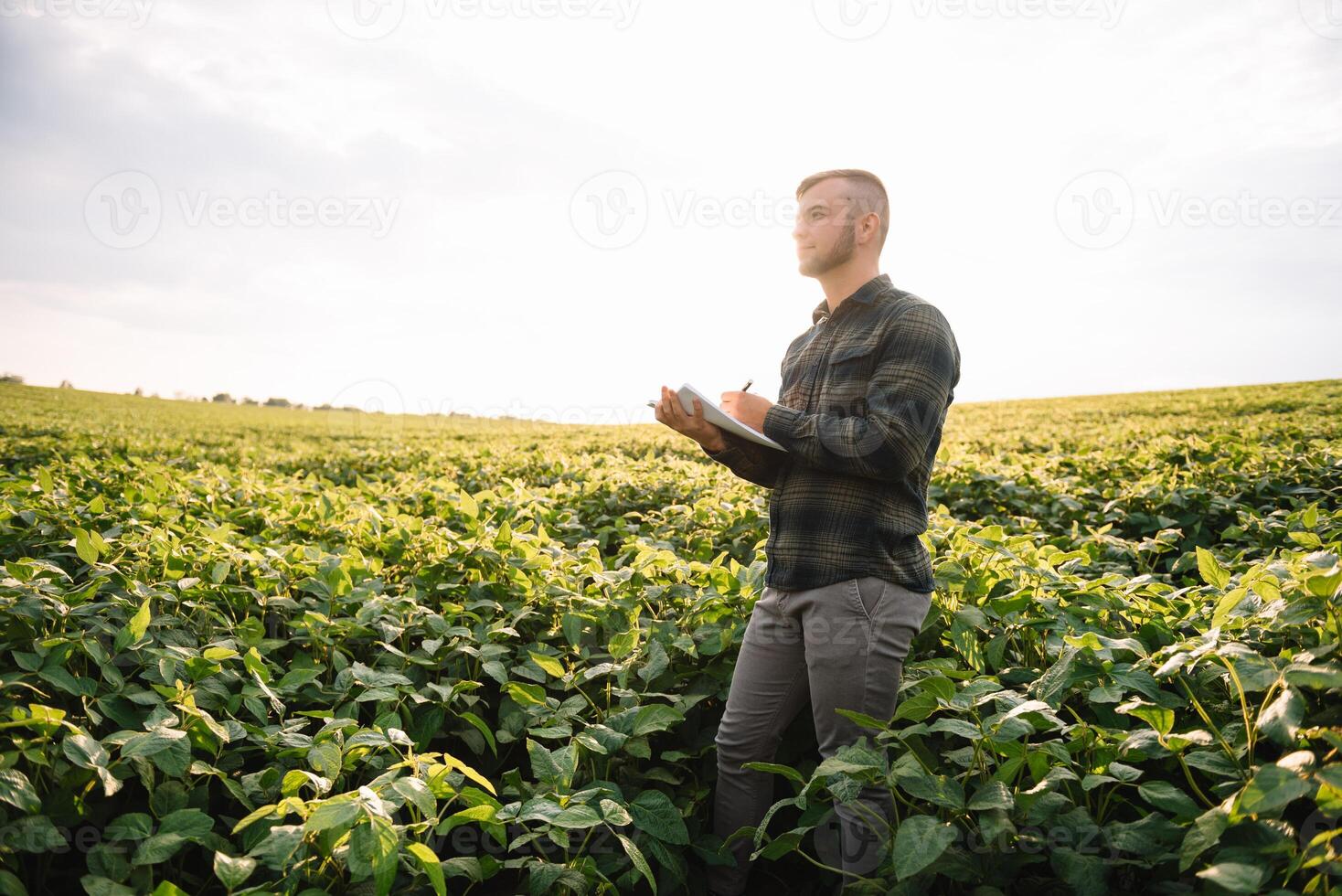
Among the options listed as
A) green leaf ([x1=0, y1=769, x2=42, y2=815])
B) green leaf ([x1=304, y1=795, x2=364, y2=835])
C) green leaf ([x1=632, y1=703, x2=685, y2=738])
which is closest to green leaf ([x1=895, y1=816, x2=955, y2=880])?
green leaf ([x1=632, y1=703, x2=685, y2=738])

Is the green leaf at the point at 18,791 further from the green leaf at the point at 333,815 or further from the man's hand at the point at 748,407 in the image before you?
the man's hand at the point at 748,407

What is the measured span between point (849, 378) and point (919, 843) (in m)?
1.36

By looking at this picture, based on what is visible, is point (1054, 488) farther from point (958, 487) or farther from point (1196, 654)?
point (1196, 654)

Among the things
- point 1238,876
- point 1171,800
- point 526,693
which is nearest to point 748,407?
point 526,693

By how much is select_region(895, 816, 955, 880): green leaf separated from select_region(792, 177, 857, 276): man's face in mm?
1712

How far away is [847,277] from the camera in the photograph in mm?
2596

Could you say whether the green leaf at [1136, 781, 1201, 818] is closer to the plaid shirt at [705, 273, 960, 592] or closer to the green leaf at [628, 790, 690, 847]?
the plaid shirt at [705, 273, 960, 592]

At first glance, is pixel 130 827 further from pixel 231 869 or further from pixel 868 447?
pixel 868 447

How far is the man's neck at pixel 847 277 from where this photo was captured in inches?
102

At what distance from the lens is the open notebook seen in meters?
2.37

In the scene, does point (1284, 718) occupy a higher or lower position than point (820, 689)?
higher

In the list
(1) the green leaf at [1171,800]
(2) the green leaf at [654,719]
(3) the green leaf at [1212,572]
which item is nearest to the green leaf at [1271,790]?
(1) the green leaf at [1171,800]

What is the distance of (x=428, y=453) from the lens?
385 inches

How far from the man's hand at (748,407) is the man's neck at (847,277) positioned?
0.47 metres
